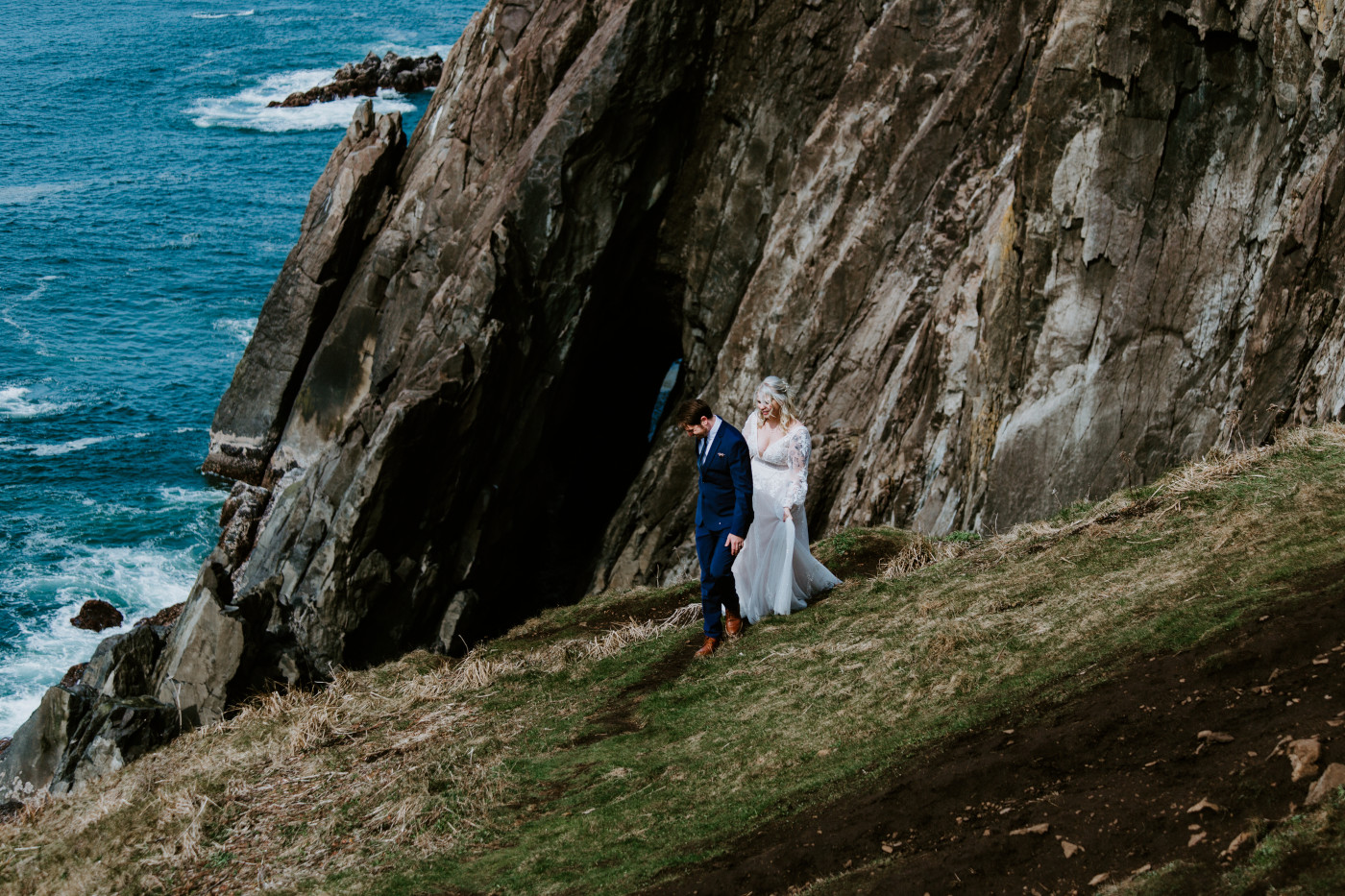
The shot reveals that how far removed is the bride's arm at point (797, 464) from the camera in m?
11.8

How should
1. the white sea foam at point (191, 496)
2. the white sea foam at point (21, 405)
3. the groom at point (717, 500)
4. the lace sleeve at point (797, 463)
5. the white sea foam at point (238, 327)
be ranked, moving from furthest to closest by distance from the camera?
the white sea foam at point (238, 327) → the white sea foam at point (21, 405) → the white sea foam at point (191, 496) → the lace sleeve at point (797, 463) → the groom at point (717, 500)

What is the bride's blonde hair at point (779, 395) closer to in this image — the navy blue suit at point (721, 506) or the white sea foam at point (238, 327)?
the navy blue suit at point (721, 506)

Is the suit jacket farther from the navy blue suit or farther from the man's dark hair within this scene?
the man's dark hair

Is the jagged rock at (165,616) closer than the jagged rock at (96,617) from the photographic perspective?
Yes

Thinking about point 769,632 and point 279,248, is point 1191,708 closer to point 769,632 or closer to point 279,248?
point 769,632

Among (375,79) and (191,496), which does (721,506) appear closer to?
(191,496)

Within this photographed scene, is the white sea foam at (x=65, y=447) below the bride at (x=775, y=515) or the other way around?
below

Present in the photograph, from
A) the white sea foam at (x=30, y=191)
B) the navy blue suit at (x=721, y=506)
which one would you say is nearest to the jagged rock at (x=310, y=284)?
the navy blue suit at (x=721, y=506)

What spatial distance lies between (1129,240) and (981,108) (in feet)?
16.6

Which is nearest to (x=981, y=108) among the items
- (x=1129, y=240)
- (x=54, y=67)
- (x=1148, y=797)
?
(x=1129, y=240)

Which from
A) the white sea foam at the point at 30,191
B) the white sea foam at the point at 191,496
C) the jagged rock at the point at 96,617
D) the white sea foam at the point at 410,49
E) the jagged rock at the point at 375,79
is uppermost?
the white sea foam at the point at 410,49

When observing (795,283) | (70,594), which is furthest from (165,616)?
(795,283)

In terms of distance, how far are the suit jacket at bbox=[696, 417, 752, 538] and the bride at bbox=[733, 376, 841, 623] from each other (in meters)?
0.46

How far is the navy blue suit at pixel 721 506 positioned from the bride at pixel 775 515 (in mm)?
364
